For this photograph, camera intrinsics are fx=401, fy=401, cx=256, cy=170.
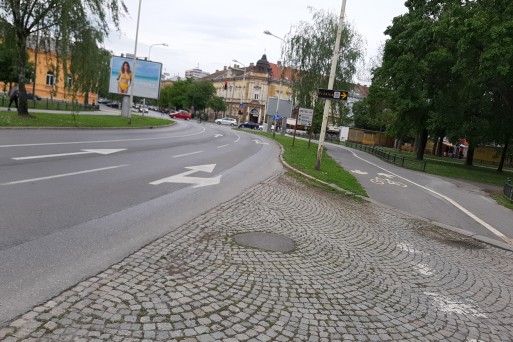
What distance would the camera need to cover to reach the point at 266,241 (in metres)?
6.41

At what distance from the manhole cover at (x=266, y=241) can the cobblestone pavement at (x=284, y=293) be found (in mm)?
147

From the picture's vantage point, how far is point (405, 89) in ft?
88.4

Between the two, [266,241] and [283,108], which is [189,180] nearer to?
[266,241]

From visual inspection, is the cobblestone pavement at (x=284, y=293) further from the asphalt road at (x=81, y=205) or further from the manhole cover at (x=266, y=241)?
the asphalt road at (x=81, y=205)

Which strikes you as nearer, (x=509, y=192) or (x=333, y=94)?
(x=333, y=94)

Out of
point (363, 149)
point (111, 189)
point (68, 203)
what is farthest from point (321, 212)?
point (363, 149)

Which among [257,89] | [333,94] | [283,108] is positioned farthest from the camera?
[257,89]

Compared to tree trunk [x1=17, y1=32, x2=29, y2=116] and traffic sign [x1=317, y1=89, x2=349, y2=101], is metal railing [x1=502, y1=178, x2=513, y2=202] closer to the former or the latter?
traffic sign [x1=317, y1=89, x2=349, y2=101]

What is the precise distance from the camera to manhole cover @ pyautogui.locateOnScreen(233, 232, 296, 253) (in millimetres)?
6098

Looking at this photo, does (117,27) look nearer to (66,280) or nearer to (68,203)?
(68,203)

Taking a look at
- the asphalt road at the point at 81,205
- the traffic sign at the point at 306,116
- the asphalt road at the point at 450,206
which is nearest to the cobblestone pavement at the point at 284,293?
the asphalt road at the point at 81,205

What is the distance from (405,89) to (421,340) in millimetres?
25529

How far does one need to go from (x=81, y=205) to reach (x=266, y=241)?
11.0 ft

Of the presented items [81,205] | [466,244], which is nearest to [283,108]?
[466,244]
